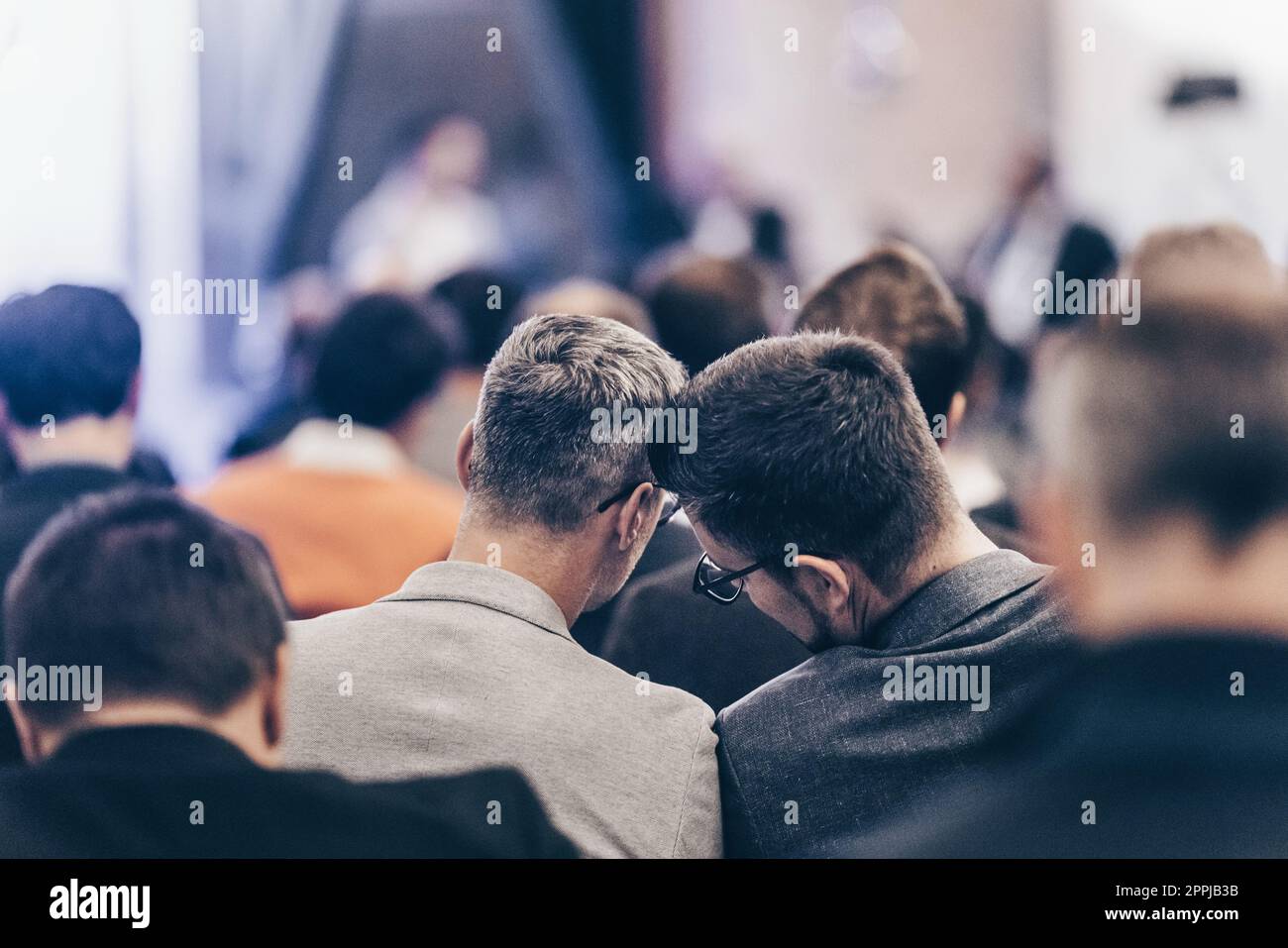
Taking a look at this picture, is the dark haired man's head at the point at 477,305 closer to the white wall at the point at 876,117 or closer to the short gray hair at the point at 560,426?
the short gray hair at the point at 560,426

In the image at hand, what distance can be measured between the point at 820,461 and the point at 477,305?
79.8 inches

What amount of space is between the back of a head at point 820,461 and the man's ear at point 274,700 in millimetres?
436

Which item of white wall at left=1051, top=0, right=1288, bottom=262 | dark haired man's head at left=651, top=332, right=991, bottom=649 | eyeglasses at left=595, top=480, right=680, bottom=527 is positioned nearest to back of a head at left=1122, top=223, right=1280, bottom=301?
dark haired man's head at left=651, top=332, right=991, bottom=649

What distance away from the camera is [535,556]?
145 centimetres

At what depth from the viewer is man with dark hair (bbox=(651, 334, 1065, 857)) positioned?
4.35 ft

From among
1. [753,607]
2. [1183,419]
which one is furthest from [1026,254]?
[1183,419]

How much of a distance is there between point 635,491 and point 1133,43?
6242 mm

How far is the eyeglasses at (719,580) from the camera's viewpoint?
1.41 meters

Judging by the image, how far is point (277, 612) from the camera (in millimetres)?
1241

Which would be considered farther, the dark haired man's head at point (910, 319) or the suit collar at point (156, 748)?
the dark haired man's head at point (910, 319)

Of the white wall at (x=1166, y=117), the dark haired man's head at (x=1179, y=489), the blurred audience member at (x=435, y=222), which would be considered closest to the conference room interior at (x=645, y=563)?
the dark haired man's head at (x=1179, y=489)

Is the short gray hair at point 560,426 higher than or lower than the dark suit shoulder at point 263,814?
higher

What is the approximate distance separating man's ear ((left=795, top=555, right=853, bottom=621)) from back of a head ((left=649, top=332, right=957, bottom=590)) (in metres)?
A: 0.01

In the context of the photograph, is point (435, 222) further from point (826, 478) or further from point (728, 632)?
point (826, 478)
